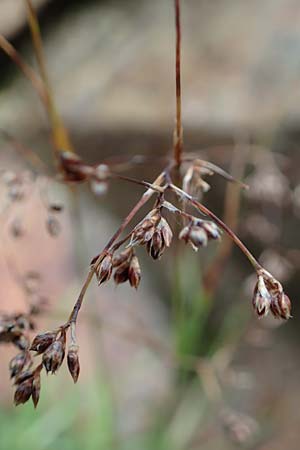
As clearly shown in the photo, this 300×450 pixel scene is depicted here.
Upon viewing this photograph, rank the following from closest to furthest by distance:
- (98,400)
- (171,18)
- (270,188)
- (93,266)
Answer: (93,266), (270,188), (98,400), (171,18)

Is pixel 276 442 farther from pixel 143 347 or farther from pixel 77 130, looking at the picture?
pixel 77 130

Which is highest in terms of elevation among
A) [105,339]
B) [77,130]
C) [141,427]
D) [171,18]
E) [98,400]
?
[171,18]

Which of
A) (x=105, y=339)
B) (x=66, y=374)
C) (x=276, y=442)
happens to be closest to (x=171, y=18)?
(x=105, y=339)

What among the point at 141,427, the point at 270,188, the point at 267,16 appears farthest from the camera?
the point at 267,16

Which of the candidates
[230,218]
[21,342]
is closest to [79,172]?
[21,342]

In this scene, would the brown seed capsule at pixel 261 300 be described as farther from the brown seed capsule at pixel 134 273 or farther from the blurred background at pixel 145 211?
the blurred background at pixel 145 211

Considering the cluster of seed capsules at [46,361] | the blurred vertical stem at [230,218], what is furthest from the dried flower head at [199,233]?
the blurred vertical stem at [230,218]
